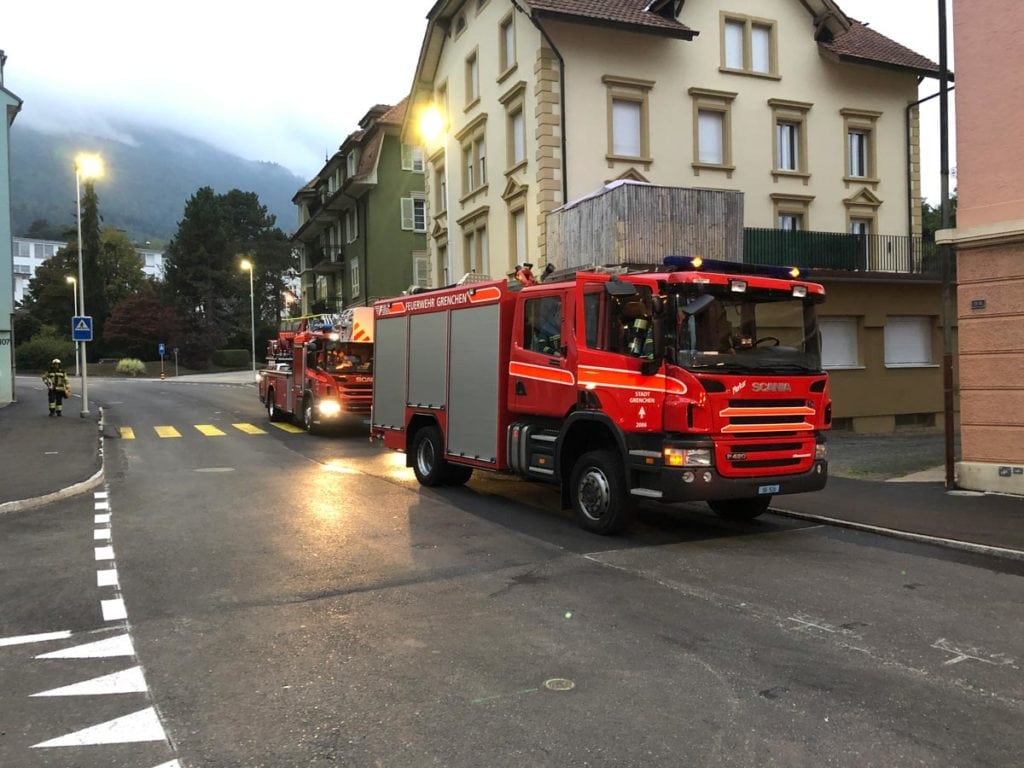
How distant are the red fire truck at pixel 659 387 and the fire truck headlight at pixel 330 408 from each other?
9750 millimetres

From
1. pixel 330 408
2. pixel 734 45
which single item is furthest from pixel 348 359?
pixel 734 45

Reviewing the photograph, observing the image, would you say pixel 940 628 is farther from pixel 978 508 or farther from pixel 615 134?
pixel 615 134

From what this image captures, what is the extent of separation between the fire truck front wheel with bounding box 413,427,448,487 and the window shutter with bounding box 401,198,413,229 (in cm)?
3102

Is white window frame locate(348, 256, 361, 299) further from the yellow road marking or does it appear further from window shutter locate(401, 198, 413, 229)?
the yellow road marking

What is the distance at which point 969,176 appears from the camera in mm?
10867

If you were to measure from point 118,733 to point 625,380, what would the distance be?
5311 millimetres

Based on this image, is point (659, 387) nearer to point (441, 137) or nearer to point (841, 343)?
point (841, 343)

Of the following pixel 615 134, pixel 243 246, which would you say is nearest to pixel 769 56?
pixel 615 134

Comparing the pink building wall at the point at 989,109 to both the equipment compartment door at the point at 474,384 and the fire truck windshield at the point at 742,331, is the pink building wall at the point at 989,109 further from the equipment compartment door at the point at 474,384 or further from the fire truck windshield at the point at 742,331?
the equipment compartment door at the point at 474,384

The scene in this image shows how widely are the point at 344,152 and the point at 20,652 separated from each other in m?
44.3

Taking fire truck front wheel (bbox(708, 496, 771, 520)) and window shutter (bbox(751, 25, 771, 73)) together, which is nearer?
fire truck front wheel (bbox(708, 496, 771, 520))

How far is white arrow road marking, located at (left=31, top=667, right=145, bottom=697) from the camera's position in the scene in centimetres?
429

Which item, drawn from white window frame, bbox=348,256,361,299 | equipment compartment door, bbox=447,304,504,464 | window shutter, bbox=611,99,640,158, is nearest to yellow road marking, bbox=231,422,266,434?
equipment compartment door, bbox=447,304,504,464

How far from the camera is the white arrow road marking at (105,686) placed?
14.1 feet
